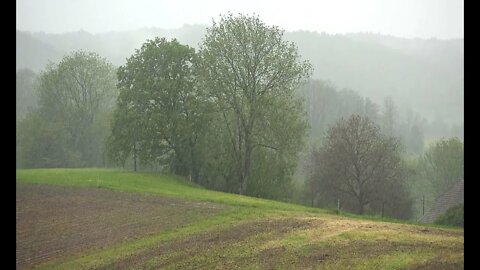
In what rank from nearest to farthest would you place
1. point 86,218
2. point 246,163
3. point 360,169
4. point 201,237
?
1. point 201,237
2. point 86,218
3. point 246,163
4. point 360,169

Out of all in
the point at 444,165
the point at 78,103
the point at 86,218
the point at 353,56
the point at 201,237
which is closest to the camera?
the point at 201,237

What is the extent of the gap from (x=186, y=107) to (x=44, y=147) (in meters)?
21.4

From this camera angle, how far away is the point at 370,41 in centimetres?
10281

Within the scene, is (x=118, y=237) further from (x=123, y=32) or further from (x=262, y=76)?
(x=123, y=32)

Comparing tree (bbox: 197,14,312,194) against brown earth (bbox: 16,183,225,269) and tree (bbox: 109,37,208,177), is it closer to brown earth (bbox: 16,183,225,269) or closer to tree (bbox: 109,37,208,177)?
tree (bbox: 109,37,208,177)

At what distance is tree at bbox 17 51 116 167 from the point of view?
2269 inches

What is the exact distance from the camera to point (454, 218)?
23.3 metres

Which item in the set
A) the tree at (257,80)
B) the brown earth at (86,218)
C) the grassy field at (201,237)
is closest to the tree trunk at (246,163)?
the tree at (257,80)

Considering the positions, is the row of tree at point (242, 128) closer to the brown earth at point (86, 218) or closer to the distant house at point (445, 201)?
the distant house at point (445, 201)

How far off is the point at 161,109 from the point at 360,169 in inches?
750

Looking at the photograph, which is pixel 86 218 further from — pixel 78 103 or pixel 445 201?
pixel 78 103

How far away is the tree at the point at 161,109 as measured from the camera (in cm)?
4256

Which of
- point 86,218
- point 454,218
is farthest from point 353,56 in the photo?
point 86,218

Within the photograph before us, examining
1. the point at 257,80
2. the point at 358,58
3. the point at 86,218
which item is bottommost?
the point at 86,218
